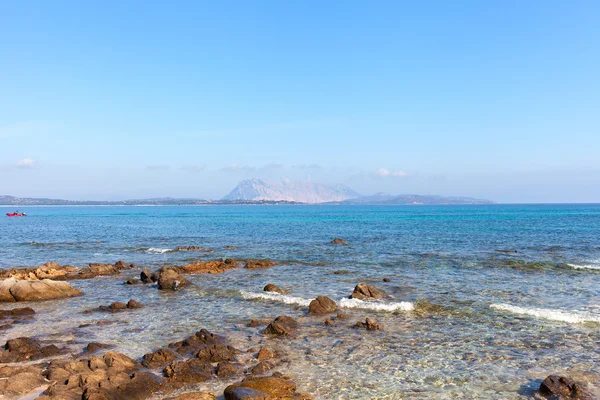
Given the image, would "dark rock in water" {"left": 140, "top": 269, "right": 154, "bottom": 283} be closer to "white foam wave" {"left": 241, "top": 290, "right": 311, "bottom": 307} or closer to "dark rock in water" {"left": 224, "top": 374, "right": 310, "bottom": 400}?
"white foam wave" {"left": 241, "top": 290, "right": 311, "bottom": 307}

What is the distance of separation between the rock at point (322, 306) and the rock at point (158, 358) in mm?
8559

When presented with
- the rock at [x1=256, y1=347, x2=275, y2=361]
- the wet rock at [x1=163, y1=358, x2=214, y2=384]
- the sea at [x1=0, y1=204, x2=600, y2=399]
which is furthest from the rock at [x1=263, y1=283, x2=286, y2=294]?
the wet rock at [x1=163, y1=358, x2=214, y2=384]

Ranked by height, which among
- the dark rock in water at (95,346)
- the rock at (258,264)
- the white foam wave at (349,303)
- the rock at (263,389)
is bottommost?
the rock at (258,264)

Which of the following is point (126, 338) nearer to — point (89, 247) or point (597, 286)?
point (597, 286)

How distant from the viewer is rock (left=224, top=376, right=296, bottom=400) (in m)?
12.1

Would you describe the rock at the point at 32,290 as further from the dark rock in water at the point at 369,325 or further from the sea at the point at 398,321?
the dark rock in water at the point at 369,325

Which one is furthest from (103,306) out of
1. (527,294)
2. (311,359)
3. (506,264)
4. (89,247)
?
(89,247)

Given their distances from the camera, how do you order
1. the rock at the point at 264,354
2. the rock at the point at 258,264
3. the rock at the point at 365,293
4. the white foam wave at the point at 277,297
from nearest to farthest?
the rock at the point at 264,354 < the white foam wave at the point at 277,297 < the rock at the point at 365,293 < the rock at the point at 258,264

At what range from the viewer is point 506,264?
39281 millimetres

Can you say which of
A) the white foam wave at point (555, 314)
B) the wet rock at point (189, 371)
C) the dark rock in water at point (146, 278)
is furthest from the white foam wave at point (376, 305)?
the dark rock in water at point (146, 278)

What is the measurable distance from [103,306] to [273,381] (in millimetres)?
15064

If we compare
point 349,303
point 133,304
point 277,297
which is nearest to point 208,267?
point 277,297

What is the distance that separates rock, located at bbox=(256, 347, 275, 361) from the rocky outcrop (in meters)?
7.56

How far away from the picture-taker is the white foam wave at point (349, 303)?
2364cm
